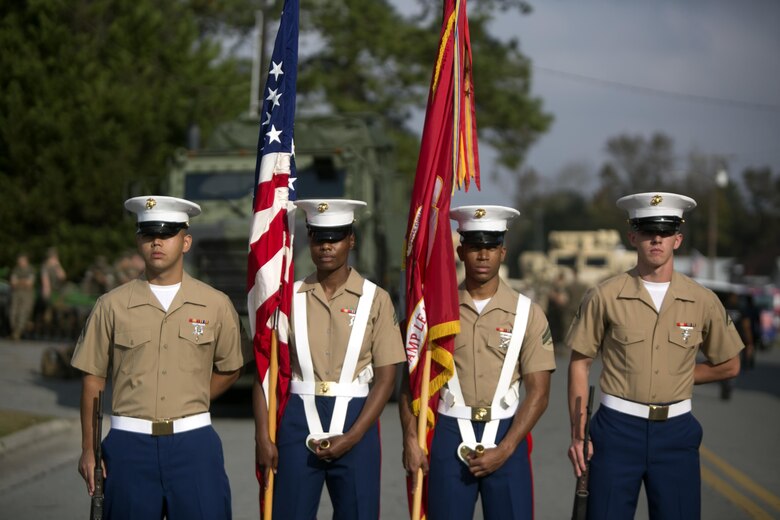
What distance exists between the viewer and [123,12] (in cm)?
2809

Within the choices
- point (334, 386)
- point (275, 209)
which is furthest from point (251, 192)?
point (334, 386)

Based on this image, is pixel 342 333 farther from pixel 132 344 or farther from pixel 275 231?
pixel 132 344

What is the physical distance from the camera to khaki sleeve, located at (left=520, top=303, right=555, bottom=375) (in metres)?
5.20

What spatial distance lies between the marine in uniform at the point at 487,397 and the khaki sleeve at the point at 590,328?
0.56ft

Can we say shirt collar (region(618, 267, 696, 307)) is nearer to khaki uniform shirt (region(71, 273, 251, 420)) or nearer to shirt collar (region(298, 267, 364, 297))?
shirt collar (region(298, 267, 364, 297))

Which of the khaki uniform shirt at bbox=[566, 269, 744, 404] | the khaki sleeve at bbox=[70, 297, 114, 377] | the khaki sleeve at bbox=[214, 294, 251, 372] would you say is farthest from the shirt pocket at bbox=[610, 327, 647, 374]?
the khaki sleeve at bbox=[70, 297, 114, 377]

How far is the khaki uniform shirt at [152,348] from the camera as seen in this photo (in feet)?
16.0

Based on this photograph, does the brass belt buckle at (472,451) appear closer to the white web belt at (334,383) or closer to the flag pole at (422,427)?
the flag pole at (422,427)

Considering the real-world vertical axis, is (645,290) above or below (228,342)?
above

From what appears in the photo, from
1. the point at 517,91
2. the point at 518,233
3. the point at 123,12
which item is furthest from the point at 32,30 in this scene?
the point at 518,233

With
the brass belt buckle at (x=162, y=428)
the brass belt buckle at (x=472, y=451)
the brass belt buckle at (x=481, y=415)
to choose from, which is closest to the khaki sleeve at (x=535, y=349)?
the brass belt buckle at (x=481, y=415)

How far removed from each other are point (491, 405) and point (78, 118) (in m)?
23.0

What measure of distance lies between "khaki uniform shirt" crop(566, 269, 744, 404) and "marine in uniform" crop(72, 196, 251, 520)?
5.63 ft

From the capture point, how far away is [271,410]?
5191mm
